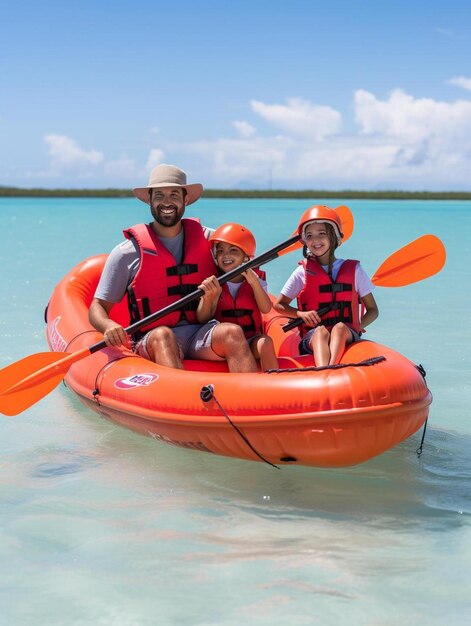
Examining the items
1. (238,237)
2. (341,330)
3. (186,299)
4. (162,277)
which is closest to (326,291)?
(341,330)

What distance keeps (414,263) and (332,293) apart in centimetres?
64

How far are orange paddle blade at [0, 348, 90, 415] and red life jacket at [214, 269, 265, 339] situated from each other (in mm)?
704

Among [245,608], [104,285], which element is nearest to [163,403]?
[104,285]

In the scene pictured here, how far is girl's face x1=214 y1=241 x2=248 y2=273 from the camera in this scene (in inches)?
143

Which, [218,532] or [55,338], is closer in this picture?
[218,532]

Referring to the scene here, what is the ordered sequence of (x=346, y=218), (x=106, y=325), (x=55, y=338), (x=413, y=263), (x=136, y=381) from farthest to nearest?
(x=346, y=218) → (x=55, y=338) → (x=413, y=263) → (x=106, y=325) → (x=136, y=381)

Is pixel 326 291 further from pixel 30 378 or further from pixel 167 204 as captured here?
pixel 30 378

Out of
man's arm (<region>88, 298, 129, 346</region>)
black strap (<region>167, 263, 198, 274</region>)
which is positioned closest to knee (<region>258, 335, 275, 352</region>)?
black strap (<region>167, 263, 198, 274</region>)

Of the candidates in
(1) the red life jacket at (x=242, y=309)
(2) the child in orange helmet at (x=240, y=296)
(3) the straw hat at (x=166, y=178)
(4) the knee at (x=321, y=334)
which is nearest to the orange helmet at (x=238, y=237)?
(2) the child in orange helmet at (x=240, y=296)

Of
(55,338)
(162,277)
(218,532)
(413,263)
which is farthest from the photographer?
(55,338)

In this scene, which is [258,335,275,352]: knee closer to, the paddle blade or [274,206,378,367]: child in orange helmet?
[274,206,378,367]: child in orange helmet

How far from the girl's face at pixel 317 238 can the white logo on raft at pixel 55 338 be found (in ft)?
4.41

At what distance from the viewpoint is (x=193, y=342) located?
3.62 meters

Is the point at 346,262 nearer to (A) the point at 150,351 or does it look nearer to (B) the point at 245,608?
(A) the point at 150,351
